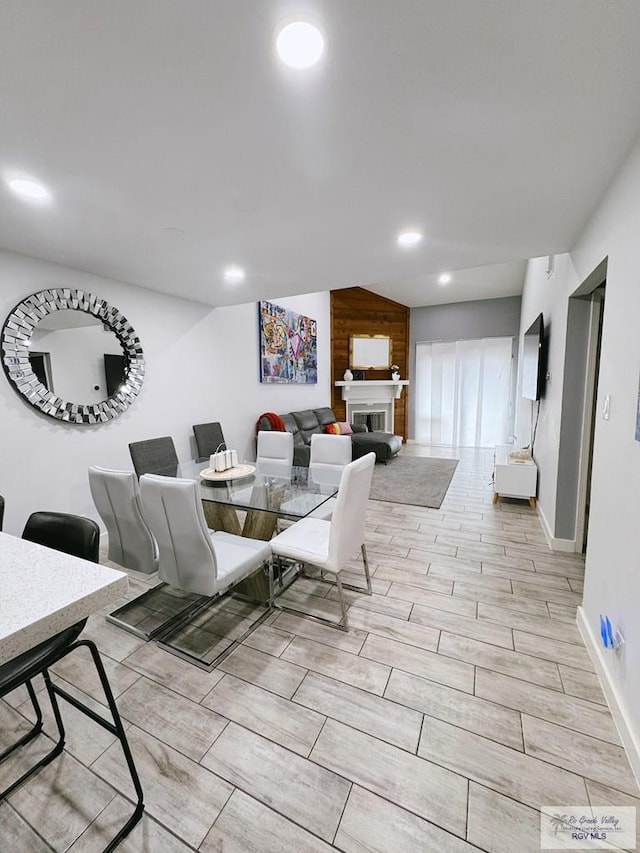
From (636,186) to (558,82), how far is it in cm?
59

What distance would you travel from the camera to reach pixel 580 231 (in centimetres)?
228

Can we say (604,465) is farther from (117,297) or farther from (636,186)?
(117,297)

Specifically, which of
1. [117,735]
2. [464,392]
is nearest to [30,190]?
[117,735]

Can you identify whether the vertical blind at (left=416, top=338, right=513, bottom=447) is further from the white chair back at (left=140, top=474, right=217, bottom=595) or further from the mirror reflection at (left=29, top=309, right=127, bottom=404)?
the white chair back at (left=140, top=474, right=217, bottom=595)

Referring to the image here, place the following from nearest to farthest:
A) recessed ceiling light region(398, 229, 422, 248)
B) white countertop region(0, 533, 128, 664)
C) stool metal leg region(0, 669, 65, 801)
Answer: white countertop region(0, 533, 128, 664), stool metal leg region(0, 669, 65, 801), recessed ceiling light region(398, 229, 422, 248)

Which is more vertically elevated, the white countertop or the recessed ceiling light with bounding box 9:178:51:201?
the recessed ceiling light with bounding box 9:178:51:201

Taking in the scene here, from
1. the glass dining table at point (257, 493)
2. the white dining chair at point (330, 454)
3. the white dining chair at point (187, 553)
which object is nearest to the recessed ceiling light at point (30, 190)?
the white dining chair at point (187, 553)

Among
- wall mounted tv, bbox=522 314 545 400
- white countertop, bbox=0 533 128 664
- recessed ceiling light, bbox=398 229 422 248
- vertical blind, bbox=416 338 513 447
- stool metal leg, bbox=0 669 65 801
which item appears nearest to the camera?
white countertop, bbox=0 533 128 664

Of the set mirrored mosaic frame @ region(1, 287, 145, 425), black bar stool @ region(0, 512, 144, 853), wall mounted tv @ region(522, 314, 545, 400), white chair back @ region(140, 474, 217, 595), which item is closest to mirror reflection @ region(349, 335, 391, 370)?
wall mounted tv @ region(522, 314, 545, 400)

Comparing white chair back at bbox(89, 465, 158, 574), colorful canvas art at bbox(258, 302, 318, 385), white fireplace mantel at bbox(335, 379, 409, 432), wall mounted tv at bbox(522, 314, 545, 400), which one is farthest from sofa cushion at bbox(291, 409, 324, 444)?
white chair back at bbox(89, 465, 158, 574)

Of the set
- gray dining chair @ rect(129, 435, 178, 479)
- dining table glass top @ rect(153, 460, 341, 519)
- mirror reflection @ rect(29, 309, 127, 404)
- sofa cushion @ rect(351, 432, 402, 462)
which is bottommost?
sofa cushion @ rect(351, 432, 402, 462)

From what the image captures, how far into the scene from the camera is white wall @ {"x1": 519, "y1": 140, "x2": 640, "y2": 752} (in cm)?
134

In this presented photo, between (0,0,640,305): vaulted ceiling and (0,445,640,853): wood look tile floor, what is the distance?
2.36 m

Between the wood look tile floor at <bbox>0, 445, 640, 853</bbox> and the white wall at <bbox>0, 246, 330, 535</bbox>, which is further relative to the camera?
the white wall at <bbox>0, 246, 330, 535</bbox>
